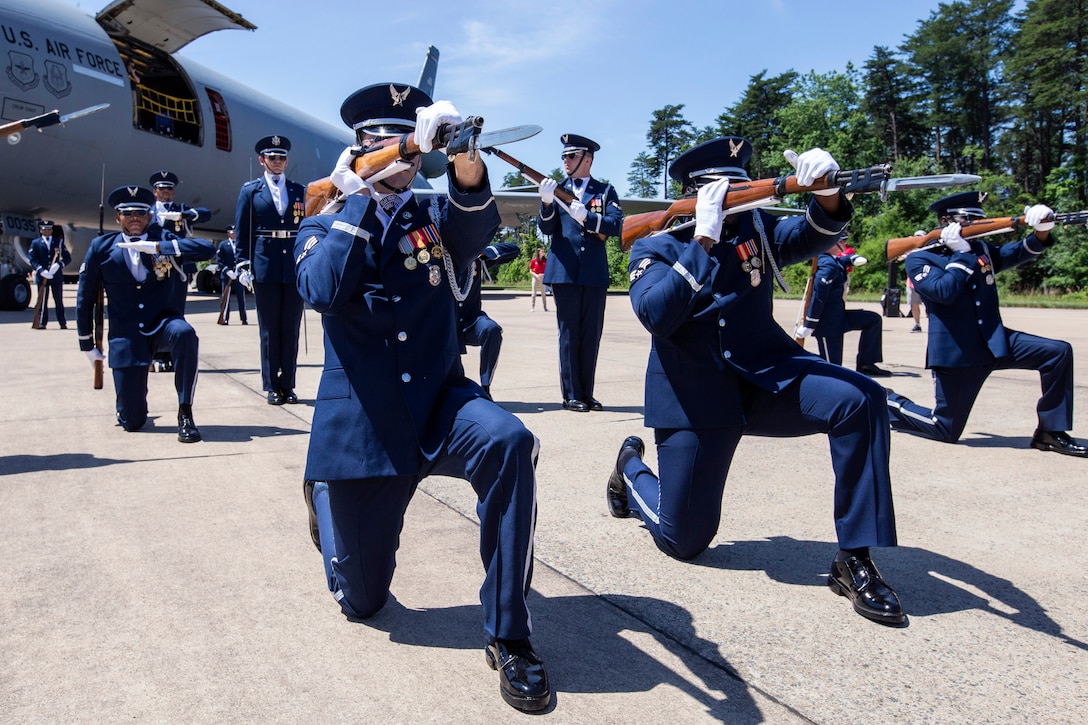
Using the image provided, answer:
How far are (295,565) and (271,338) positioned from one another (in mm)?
4210

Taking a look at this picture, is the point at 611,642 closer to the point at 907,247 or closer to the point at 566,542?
the point at 566,542

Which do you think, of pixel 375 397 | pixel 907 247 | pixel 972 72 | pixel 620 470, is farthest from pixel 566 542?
pixel 972 72

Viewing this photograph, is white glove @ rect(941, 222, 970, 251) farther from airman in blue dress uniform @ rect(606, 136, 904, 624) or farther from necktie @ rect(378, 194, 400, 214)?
necktie @ rect(378, 194, 400, 214)

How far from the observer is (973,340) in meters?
5.86

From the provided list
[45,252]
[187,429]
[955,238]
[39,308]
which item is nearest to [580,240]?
[955,238]

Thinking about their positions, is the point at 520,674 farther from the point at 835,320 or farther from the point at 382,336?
the point at 835,320

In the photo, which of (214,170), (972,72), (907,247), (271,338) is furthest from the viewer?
(972,72)

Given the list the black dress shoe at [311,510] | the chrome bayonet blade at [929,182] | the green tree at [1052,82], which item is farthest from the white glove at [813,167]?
the green tree at [1052,82]

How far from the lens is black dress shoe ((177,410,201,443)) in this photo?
5945 millimetres

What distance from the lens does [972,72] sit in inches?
1953

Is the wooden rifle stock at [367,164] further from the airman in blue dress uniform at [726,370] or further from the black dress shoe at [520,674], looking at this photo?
the black dress shoe at [520,674]

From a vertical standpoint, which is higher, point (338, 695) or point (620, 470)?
point (620, 470)

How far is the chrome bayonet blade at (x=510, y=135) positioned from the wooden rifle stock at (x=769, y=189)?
1.12 meters

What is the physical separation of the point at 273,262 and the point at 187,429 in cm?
201
